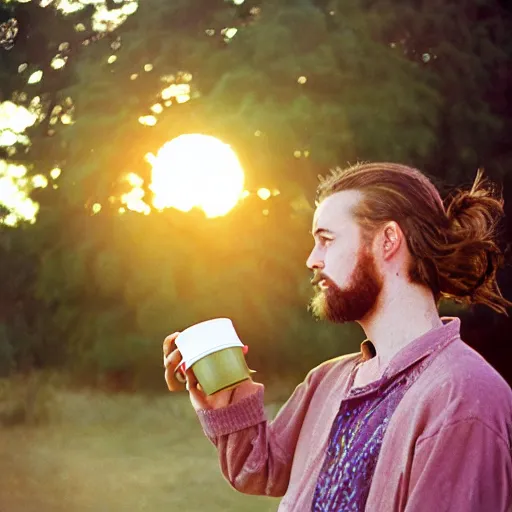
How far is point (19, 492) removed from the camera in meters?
2.04

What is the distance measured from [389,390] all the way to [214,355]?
9.0 inches

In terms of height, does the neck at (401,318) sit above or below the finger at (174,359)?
below

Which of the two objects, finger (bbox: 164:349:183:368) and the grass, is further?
the grass

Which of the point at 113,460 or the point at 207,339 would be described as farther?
the point at 113,460

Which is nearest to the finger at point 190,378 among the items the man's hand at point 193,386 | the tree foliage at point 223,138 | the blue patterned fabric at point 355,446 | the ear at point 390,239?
the man's hand at point 193,386

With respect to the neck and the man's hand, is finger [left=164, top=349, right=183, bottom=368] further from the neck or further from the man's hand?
→ the neck

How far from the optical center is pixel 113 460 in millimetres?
2031

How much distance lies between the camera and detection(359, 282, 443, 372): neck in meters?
0.95

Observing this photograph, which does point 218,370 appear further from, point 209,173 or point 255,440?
point 209,173

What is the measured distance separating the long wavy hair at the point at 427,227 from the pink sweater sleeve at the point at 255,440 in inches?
10.3

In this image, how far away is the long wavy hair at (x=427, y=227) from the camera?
3.20ft

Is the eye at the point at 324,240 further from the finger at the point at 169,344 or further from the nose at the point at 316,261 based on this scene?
the finger at the point at 169,344

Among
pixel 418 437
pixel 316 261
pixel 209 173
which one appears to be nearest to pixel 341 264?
pixel 316 261

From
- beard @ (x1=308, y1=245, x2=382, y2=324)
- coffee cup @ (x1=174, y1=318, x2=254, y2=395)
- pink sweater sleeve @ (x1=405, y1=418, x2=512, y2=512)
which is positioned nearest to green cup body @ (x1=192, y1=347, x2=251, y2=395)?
coffee cup @ (x1=174, y1=318, x2=254, y2=395)
